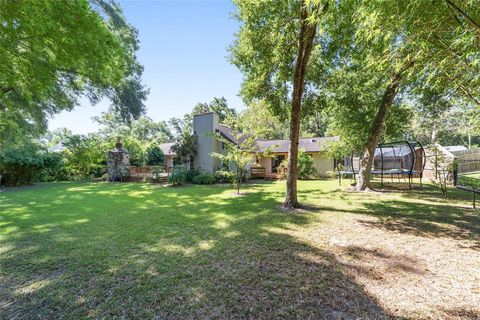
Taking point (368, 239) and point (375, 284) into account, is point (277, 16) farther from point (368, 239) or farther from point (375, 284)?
point (375, 284)

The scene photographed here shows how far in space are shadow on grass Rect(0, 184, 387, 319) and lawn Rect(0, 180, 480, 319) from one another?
0.02 meters

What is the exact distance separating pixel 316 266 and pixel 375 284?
2.42 feet

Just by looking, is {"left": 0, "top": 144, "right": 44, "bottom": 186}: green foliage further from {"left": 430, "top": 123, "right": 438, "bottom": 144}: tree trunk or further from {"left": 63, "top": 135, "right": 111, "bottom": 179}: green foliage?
{"left": 430, "top": 123, "right": 438, "bottom": 144}: tree trunk

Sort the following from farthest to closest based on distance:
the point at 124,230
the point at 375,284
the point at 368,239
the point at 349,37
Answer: the point at 349,37
the point at 124,230
the point at 368,239
the point at 375,284

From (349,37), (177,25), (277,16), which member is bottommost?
(349,37)

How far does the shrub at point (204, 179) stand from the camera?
14.4 meters

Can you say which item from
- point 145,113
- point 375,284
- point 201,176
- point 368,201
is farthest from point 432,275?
point 145,113

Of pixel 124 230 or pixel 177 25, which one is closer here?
pixel 124 230

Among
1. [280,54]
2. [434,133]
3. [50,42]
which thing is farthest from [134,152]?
[434,133]

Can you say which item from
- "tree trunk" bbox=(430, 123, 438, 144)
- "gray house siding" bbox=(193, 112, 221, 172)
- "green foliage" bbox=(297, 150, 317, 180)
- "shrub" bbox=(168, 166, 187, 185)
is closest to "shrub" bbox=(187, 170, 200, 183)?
"gray house siding" bbox=(193, 112, 221, 172)

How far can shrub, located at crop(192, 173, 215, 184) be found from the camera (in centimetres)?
1443

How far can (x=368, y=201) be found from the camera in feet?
26.0

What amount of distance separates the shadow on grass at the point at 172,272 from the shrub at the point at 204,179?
28.1 feet

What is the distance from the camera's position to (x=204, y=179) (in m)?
14.5
